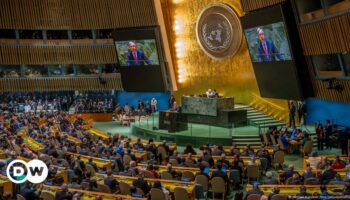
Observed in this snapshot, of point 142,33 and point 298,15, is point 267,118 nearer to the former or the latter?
point 298,15

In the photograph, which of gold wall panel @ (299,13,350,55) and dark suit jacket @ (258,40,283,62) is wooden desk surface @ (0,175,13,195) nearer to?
gold wall panel @ (299,13,350,55)

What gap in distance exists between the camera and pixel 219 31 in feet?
85.6

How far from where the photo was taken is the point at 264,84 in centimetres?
2303

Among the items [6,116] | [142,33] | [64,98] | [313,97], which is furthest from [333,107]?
[64,98]

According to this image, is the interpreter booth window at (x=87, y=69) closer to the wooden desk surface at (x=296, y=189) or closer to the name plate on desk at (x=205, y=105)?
the name plate on desk at (x=205, y=105)

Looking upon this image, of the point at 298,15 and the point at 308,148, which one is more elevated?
the point at 298,15

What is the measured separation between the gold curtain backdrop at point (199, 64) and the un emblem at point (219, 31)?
1.06 feet

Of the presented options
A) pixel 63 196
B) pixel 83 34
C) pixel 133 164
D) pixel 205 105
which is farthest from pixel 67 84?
pixel 63 196

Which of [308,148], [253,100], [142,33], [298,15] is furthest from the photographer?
[142,33]

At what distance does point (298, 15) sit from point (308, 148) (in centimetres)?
639

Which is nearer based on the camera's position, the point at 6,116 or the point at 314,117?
the point at 314,117

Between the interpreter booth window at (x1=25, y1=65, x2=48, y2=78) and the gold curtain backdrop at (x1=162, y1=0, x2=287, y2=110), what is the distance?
426 inches

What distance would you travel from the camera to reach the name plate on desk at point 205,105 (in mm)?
22422

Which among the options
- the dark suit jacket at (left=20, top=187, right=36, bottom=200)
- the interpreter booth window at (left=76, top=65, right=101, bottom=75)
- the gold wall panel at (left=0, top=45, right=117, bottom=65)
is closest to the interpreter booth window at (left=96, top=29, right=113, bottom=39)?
the gold wall panel at (left=0, top=45, right=117, bottom=65)
